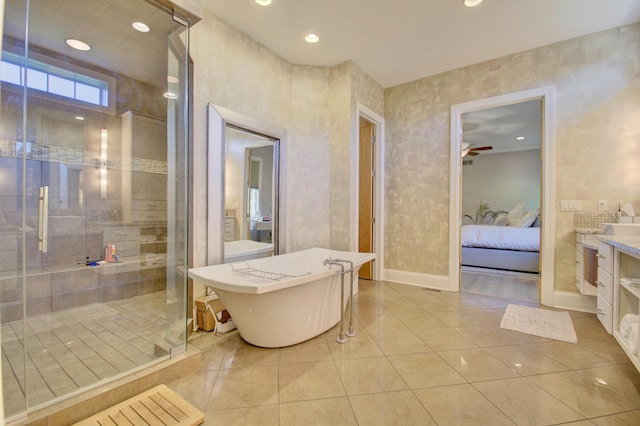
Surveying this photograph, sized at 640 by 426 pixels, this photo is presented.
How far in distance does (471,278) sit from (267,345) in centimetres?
346

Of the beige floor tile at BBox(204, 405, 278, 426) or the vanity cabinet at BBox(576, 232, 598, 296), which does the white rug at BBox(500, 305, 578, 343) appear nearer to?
the vanity cabinet at BBox(576, 232, 598, 296)

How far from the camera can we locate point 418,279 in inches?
150

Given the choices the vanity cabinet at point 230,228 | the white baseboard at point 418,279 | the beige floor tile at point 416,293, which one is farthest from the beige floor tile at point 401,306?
the vanity cabinet at point 230,228

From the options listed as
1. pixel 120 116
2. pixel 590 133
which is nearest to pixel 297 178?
pixel 120 116

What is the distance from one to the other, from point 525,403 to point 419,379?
551mm

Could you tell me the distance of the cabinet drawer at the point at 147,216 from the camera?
3352mm

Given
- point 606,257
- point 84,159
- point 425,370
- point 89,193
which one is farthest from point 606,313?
point 84,159

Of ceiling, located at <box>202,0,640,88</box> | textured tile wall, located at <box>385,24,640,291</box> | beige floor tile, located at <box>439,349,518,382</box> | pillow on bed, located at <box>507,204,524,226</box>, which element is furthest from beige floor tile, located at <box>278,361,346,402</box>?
pillow on bed, located at <box>507,204,524,226</box>

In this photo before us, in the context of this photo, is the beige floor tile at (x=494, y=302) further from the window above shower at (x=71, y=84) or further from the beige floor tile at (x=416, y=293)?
the window above shower at (x=71, y=84)

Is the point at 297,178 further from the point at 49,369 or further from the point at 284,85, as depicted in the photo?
the point at 49,369

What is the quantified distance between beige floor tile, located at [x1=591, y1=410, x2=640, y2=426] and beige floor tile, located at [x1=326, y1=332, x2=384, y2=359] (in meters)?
1.15

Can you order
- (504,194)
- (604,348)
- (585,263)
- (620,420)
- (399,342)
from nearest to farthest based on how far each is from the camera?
(620,420), (604,348), (399,342), (585,263), (504,194)

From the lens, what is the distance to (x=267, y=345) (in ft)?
6.89

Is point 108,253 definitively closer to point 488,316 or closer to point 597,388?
point 488,316
